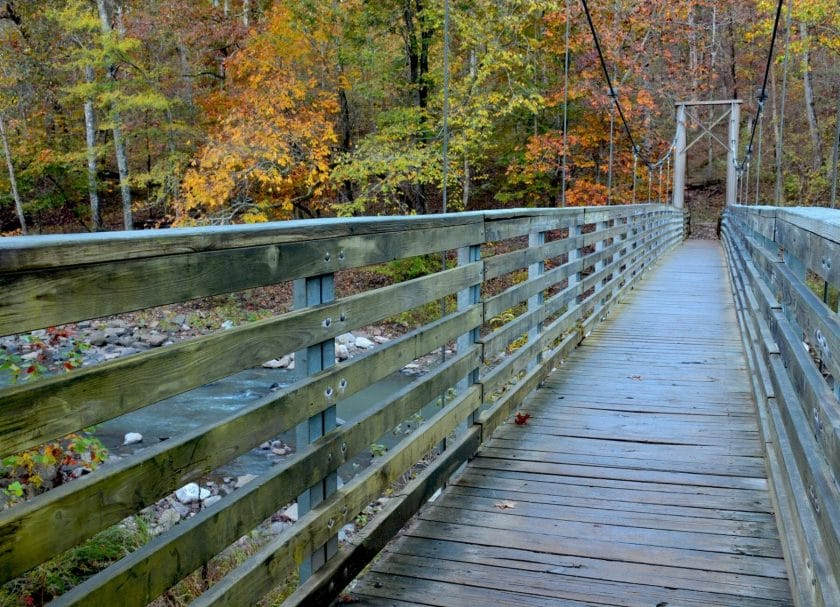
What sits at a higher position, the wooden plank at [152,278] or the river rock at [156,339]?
the wooden plank at [152,278]

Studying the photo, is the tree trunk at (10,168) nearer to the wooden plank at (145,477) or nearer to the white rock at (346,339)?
the white rock at (346,339)

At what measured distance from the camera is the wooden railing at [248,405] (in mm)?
1239

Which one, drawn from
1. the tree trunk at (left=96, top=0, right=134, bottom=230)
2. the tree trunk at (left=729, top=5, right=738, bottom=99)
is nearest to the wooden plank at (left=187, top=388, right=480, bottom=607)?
the tree trunk at (left=96, top=0, right=134, bottom=230)

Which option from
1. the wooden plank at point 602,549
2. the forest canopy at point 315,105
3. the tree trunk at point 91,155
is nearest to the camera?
the wooden plank at point 602,549

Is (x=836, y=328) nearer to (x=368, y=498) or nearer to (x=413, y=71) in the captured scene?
(x=368, y=498)

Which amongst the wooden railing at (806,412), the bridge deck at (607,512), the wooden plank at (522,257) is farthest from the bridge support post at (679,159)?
the wooden railing at (806,412)

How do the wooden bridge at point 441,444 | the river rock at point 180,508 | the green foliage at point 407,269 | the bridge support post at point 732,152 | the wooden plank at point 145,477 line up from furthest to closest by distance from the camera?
the bridge support post at point 732,152 < the green foliage at point 407,269 < the river rock at point 180,508 < the wooden bridge at point 441,444 < the wooden plank at point 145,477

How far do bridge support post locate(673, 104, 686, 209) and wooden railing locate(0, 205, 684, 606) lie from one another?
853 inches

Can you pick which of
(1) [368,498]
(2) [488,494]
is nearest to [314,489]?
(1) [368,498]

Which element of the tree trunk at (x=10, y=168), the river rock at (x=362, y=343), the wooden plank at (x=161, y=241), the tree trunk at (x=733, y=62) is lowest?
the river rock at (x=362, y=343)

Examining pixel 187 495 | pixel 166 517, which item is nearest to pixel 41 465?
pixel 166 517

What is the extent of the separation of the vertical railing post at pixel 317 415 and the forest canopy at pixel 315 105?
12.9 meters

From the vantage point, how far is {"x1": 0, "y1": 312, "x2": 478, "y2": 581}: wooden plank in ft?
3.91

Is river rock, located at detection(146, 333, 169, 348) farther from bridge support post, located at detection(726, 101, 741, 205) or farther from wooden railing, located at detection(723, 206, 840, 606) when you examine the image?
bridge support post, located at detection(726, 101, 741, 205)
